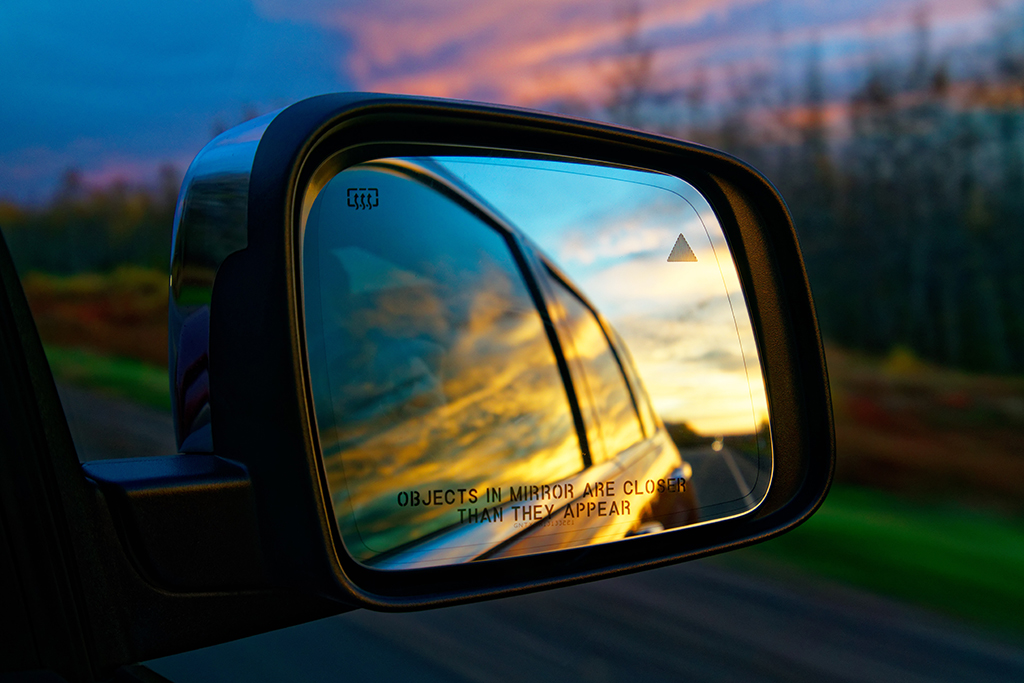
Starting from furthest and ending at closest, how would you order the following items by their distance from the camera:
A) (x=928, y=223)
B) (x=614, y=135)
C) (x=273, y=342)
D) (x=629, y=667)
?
1. (x=928, y=223)
2. (x=629, y=667)
3. (x=614, y=135)
4. (x=273, y=342)

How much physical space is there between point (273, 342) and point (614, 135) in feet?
2.42

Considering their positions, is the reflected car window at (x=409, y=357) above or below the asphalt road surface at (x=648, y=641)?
above

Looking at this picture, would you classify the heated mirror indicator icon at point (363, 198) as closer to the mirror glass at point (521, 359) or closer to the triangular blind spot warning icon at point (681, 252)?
the mirror glass at point (521, 359)

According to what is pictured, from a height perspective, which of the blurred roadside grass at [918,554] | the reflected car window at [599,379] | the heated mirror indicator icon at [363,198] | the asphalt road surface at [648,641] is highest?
the heated mirror indicator icon at [363,198]

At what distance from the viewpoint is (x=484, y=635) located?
405 cm

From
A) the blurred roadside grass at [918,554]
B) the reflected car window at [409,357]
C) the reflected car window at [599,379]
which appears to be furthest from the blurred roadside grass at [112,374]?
the reflected car window at [409,357]

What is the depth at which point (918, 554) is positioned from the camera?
6.33m

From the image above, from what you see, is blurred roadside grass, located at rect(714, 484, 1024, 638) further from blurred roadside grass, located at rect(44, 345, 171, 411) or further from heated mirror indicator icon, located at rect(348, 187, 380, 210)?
blurred roadside grass, located at rect(44, 345, 171, 411)

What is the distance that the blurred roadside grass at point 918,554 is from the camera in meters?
5.45

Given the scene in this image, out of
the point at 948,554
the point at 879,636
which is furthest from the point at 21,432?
the point at 948,554

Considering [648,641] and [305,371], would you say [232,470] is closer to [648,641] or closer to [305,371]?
[305,371]

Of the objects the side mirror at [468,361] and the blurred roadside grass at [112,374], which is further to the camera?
the blurred roadside grass at [112,374]

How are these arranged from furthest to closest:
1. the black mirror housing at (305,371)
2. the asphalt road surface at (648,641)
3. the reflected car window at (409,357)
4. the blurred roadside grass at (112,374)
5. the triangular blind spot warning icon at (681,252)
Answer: the blurred roadside grass at (112,374)
the asphalt road surface at (648,641)
the triangular blind spot warning icon at (681,252)
the reflected car window at (409,357)
the black mirror housing at (305,371)

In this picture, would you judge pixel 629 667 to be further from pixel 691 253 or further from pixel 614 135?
pixel 614 135
